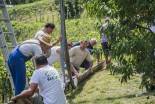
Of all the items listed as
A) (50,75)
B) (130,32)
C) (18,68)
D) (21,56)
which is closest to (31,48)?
(21,56)

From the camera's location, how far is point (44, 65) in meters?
4.61

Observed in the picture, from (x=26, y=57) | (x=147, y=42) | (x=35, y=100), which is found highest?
(x=147, y=42)

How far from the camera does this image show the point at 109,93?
7586mm

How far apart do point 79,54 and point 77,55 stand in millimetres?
58

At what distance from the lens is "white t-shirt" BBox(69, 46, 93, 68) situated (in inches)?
357

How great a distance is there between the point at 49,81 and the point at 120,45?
1094 mm

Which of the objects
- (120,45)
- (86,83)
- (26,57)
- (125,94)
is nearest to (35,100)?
(26,57)

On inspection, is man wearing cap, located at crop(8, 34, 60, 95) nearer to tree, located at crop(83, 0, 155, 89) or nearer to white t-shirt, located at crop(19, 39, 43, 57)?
white t-shirt, located at crop(19, 39, 43, 57)

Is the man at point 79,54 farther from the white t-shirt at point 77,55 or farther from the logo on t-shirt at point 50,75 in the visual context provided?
the logo on t-shirt at point 50,75

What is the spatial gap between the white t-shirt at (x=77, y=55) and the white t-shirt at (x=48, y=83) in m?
4.37

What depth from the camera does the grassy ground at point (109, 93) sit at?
6.75m

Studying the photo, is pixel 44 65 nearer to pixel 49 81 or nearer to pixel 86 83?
pixel 49 81

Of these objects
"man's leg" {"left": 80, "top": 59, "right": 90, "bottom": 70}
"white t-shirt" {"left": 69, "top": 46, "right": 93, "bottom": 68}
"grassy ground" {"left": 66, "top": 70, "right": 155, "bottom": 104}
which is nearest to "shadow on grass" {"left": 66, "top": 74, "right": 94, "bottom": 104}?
"grassy ground" {"left": 66, "top": 70, "right": 155, "bottom": 104}

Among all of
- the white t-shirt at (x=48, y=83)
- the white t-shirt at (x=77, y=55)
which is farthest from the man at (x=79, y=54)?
the white t-shirt at (x=48, y=83)
